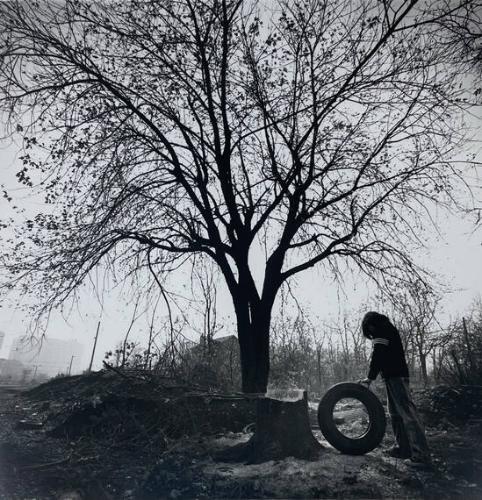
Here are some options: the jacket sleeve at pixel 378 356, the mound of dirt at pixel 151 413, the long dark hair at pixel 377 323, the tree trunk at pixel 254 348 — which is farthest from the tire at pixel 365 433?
the tree trunk at pixel 254 348

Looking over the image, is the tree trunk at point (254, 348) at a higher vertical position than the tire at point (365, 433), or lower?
higher

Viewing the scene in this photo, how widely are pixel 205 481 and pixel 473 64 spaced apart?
6.69 metres

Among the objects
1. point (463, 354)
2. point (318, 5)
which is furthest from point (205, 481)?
point (463, 354)

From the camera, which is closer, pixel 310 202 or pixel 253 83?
pixel 253 83

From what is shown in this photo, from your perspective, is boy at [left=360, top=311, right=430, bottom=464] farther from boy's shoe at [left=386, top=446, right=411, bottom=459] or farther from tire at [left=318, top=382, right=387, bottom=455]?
tire at [left=318, top=382, right=387, bottom=455]

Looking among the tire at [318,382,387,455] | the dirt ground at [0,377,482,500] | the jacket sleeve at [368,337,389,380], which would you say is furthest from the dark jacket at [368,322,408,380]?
the dirt ground at [0,377,482,500]

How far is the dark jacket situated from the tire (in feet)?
1.01

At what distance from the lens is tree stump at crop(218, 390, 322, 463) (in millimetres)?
4641

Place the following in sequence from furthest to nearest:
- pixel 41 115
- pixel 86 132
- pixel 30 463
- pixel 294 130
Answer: pixel 294 130 → pixel 86 132 → pixel 41 115 → pixel 30 463

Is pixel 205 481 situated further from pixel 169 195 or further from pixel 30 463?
pixel 169 195

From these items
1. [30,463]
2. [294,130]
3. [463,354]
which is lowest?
[30,463]

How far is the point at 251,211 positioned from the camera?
9.41 metres

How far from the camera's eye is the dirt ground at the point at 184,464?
3758 mm

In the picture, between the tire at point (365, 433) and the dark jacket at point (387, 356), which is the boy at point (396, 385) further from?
the tire at point (365, 433)
